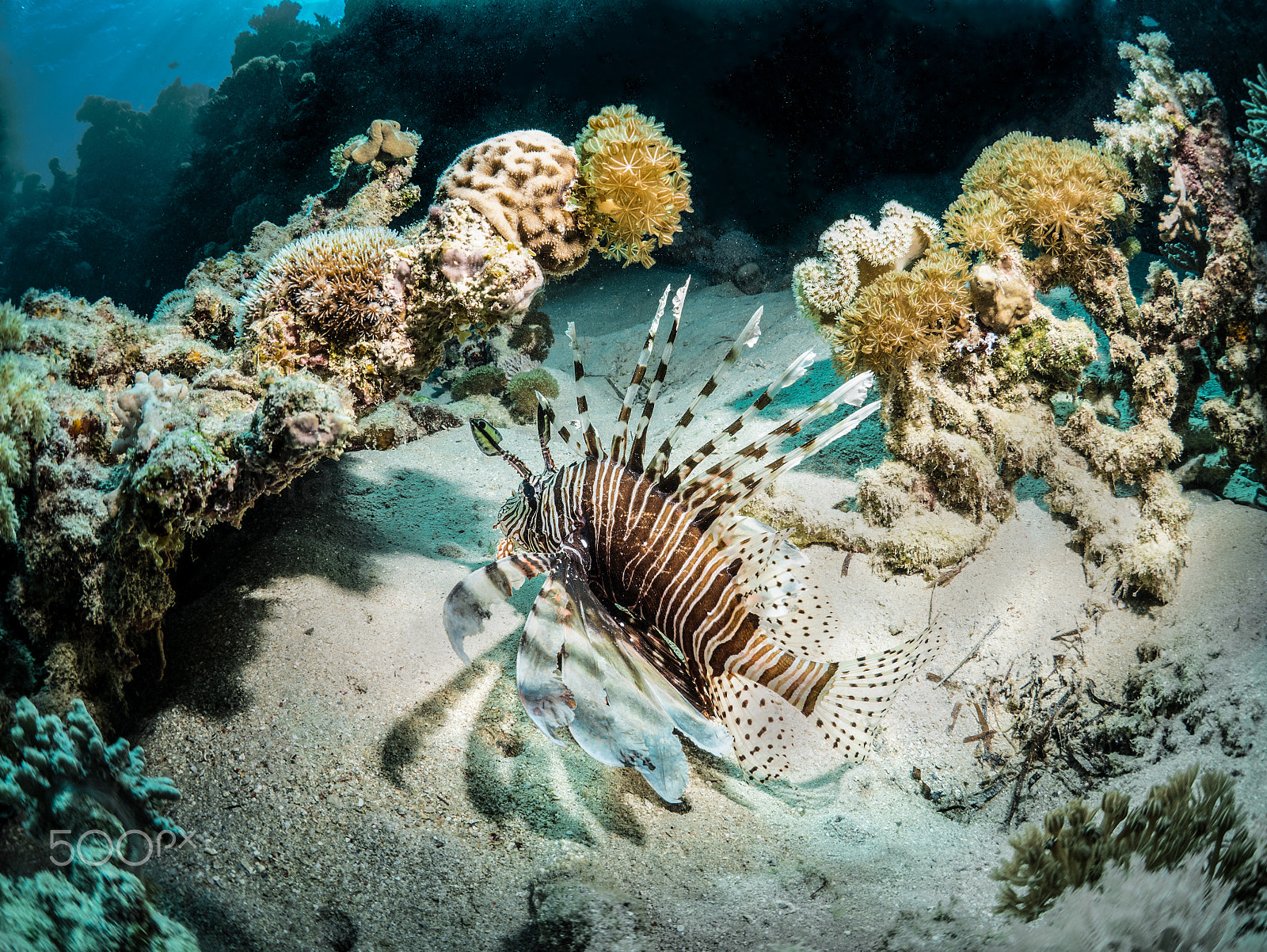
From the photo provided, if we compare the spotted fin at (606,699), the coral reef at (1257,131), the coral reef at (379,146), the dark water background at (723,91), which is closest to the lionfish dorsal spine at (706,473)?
the spotted fin at (606,699)

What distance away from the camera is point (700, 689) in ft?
7.44

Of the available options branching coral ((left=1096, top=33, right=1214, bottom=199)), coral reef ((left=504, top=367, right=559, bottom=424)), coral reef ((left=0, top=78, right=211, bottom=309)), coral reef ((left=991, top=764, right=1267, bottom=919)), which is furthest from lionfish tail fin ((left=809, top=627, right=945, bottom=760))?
coral reef ((left=0, top=78, right=211, bottom=309))

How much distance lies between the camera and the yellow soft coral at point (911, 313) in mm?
3650

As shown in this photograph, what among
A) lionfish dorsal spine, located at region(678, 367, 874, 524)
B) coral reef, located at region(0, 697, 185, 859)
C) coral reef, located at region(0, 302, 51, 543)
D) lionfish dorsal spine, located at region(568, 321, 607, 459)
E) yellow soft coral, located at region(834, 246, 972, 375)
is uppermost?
yellow soft coral, located at region(834, 246, 972, 375)

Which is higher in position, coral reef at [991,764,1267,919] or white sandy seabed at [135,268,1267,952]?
coral reef at [991,764,1267,919]

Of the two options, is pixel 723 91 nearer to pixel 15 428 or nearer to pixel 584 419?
pixel 584 419

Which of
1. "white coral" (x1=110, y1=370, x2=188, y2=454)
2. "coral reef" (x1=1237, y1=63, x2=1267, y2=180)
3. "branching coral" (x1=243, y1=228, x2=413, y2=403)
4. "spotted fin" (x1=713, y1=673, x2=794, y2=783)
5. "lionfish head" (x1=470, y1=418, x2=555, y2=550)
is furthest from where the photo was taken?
"coral reef" (x1=1237, y1=63, x2=1267, y2=180)

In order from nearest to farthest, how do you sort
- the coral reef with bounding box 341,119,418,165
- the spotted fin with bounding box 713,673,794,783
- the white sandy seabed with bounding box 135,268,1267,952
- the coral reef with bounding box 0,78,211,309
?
the white sandy seabed with bounding box 135,268,1267,952 → the spotted fin with bounding box 713,673,794,783 → the coral reef with bounding box 341,119,418,165 → the coral reef with bounding box 0,78,211,309

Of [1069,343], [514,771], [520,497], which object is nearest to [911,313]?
[1069,343]

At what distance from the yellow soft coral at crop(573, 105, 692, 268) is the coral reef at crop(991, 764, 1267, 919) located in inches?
114

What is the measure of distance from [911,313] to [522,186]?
246 cm

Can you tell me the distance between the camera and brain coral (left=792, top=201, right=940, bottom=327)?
13.2 ft

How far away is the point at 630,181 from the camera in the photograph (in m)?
3.00

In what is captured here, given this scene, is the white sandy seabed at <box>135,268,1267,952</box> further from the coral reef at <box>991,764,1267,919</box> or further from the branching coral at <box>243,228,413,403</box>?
the branching coral at <box>243,228,413,403</box>
